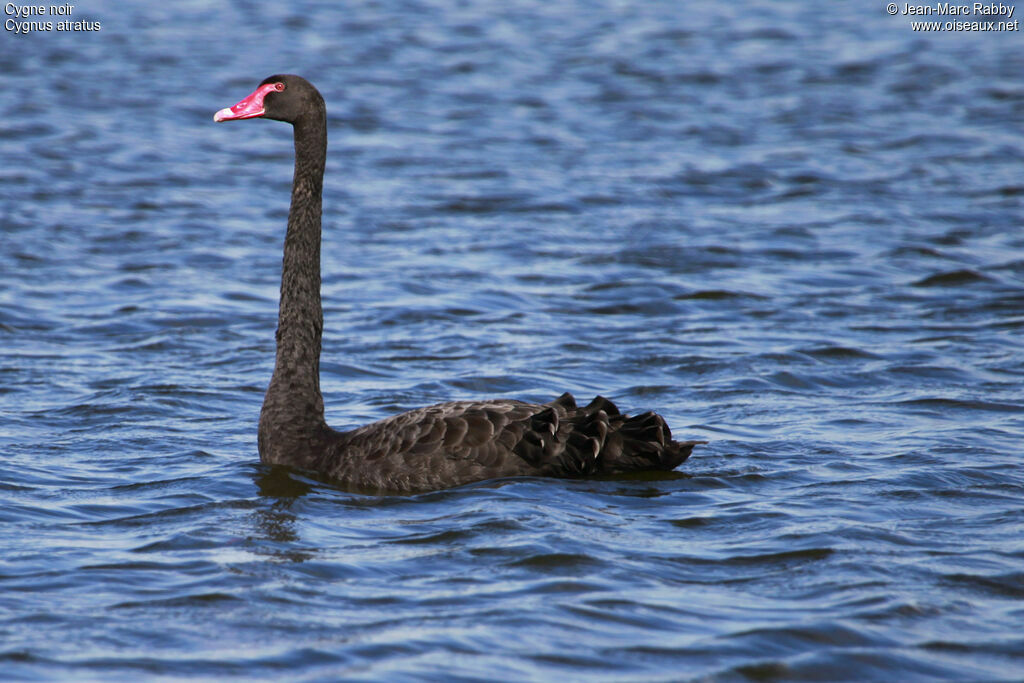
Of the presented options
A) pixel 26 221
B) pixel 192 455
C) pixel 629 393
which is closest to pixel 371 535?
pixel 192 455

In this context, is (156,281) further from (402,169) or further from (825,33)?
(825,33)

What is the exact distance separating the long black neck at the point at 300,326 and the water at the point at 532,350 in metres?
0.42

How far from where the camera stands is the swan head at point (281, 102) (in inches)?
300

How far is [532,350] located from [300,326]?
10.6ft

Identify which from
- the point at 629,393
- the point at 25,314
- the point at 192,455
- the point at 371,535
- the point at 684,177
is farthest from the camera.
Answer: the point at 684,177

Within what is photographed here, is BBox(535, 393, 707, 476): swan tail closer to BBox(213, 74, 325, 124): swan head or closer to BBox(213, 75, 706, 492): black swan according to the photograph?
BBox(213, 75, 706, 492): black swan

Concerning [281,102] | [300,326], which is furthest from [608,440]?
[281,102]

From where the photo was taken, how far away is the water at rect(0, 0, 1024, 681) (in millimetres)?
5406

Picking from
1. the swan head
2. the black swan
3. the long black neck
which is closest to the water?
the black swan

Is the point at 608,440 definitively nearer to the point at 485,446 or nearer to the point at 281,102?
the point at 485,446

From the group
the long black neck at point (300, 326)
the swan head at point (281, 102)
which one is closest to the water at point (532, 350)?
the long black neck at point (300, 326)

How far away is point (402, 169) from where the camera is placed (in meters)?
17.6

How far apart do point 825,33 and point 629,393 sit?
20.1 m

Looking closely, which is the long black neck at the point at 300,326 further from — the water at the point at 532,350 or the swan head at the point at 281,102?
the water at the point at 532,350
